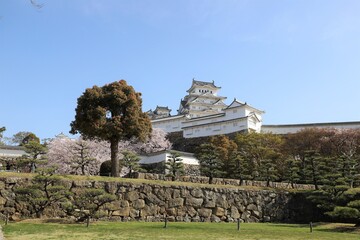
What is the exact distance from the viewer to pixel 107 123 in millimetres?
20062

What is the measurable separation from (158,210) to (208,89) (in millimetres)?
41918

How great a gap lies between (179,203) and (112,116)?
19.6 feet

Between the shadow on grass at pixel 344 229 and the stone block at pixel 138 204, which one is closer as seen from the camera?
the shadow on grass at pixel 344 229

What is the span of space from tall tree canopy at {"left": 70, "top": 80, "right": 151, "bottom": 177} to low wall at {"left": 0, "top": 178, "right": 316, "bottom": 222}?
2.81 meters

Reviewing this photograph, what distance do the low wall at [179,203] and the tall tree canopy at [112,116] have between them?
281 cm

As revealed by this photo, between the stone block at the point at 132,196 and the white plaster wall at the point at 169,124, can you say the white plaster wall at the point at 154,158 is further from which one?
the stone block at the point at 132,196

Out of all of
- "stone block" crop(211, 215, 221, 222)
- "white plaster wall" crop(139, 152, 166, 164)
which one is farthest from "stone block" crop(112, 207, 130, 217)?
"white plaster wall" crop(139, 152, 166, 164)

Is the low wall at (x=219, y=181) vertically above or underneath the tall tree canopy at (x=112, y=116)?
underneath

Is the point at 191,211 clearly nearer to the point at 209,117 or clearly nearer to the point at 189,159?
the point at 189,159

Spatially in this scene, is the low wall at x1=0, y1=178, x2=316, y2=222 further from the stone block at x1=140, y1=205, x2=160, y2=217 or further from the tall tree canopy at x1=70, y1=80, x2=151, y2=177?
the tall tree canopy at x1=70, y1=80, x2=151, y2=177

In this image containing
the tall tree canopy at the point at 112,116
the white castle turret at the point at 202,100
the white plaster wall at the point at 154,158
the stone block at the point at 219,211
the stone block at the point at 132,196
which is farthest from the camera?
the white castle turret at the point at 202,100

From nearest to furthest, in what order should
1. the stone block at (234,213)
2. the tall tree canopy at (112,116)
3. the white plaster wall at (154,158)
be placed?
the stone block at (234,213)
the tall tree canopy at (112,116)
the white plaster wall at (154,158)

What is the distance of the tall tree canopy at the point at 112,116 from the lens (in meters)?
20.0

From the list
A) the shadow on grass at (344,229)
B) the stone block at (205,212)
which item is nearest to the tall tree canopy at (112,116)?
the stone block at (205,212)
